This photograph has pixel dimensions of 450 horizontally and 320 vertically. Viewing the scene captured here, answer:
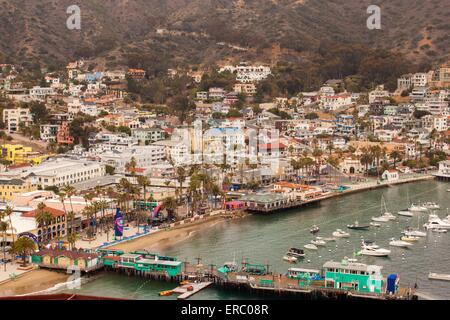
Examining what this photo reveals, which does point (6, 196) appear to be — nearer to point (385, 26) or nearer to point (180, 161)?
point (180, 161)

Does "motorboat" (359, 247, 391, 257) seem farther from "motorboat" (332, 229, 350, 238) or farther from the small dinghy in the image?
the small dinghy

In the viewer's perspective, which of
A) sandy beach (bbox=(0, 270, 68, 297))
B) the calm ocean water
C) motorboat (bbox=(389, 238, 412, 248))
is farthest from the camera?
motorboat (bbox=(389, 238, 412, 248))

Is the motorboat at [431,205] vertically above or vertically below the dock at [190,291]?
above

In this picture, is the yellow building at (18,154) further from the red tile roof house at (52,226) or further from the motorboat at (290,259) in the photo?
the motorboat at (290,259)

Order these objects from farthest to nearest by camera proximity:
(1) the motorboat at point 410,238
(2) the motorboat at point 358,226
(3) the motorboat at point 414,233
Answer: 1. (2) the motorboat at point 358,226
2. (3) the motorboat at point 414,233
3. (1) the motorboat at point 410,238

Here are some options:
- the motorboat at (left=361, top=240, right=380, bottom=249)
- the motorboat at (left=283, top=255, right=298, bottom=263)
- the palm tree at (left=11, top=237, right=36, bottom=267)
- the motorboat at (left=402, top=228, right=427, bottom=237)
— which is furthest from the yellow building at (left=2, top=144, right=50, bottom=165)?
the motorboat at (left=402, top=228, right=427, bottom=237)

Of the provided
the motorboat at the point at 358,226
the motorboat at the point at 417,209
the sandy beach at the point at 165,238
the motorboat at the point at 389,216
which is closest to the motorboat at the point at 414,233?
the motorboat at the point at 358,226
